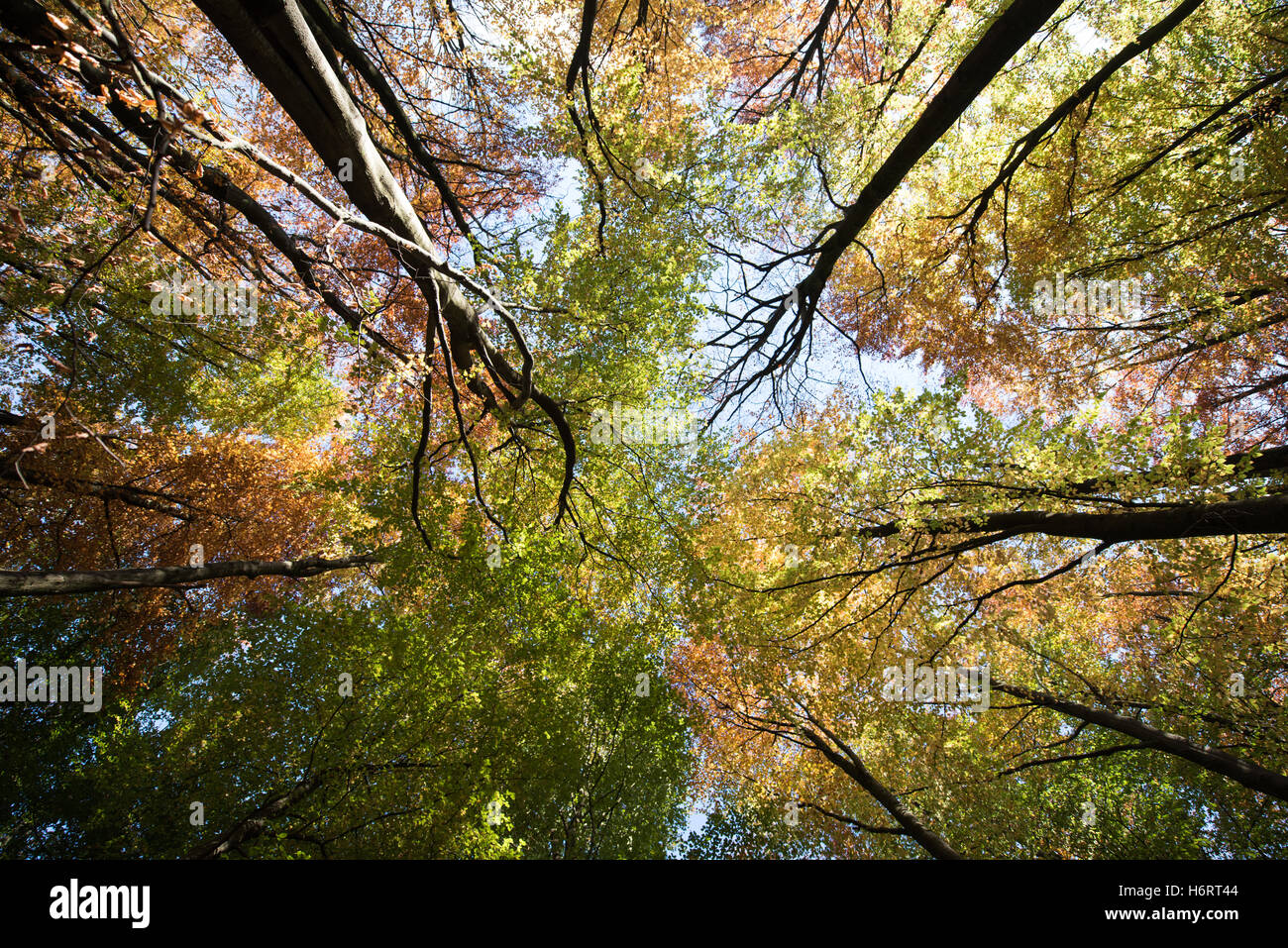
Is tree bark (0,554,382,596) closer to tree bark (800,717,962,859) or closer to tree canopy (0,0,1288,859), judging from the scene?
tree canopy (0,0,1288,859)

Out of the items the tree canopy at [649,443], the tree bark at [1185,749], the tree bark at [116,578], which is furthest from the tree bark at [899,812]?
the tree bark at [116,578]

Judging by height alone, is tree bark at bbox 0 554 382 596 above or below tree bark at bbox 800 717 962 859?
above

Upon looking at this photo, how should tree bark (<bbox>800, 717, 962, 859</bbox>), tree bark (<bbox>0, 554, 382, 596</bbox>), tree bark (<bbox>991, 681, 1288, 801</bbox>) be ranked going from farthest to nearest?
1. tree bark (<bbox>800, 717, 962, 859</bbox>)
2. tree bark (<bbox>991, 681, 1288, 801</bbox>)
3. tree bark (<bbox>0, 554, 382, 596</bbox>)

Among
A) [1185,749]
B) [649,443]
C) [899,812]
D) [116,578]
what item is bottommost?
[899,812]

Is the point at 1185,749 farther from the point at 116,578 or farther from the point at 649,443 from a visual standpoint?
the point at 116,578

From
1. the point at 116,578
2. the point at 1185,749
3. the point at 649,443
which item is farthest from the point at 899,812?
the point at 116,578

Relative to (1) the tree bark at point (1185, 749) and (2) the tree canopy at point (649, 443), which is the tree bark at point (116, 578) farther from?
(1) the tree bark at point (1185, 749)

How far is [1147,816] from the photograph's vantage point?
1094 centimetres

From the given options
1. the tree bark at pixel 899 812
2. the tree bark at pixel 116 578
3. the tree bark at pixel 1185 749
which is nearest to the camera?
the tree bark at pixel 116 578

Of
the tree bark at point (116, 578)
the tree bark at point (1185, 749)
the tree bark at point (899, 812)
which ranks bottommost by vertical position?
the tree bark at point (899, 812)

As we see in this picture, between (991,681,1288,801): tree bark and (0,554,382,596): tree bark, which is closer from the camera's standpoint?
(0,554,382,596): tree bark

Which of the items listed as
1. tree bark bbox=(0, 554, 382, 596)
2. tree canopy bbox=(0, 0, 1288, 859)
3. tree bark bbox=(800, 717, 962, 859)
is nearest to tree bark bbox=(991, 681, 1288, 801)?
tree canopy bbox=(0, 0, 1288, 859)
